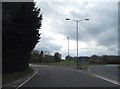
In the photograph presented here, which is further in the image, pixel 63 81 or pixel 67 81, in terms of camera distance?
pixel 67 81

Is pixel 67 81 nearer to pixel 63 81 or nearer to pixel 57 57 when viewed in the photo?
pixel 63 81

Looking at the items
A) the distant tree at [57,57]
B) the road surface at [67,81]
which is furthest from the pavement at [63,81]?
the distant tree at [57,57]

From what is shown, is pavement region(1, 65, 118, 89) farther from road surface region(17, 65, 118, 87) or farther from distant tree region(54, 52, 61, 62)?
distant tree region(54, 52, 61, 62)

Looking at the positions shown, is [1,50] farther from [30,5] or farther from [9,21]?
[30,5]

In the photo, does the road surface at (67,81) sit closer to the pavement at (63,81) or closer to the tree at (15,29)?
the pavement at (63,81)

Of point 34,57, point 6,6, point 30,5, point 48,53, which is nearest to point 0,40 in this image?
point 6,6

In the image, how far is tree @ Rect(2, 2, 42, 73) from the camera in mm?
38969

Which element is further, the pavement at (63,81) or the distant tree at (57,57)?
the distant tree at (57,57)

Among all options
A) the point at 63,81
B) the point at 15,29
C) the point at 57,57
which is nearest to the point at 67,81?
the point at 63,81

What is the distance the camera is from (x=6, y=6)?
1626 inches

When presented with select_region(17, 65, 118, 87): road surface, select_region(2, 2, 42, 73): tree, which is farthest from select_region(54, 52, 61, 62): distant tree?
select_region(17, 65, 118, 87): road surface

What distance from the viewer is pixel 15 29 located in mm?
39406

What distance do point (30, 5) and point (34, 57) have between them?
11587 cm

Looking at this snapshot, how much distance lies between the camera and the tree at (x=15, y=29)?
128 feet
